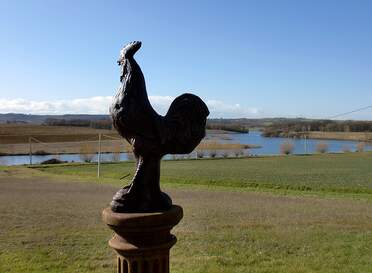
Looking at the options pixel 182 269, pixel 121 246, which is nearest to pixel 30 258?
pixel 182 269

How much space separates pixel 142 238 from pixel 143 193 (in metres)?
0.41

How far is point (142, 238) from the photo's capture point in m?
3.85

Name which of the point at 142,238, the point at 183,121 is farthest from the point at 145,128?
the point at 142,238

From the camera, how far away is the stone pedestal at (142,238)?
3.76 m

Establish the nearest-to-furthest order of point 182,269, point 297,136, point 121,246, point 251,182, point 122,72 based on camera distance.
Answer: point 121,246 < point 122,72 < point 182,269 < point 251,182 < point 297,136

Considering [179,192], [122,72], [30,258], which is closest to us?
[122,72]

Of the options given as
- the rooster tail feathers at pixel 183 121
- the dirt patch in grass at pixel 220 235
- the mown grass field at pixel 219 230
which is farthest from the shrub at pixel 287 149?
the rooster tail feathers at pixel 183 121

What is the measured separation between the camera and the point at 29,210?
13188 millimetres

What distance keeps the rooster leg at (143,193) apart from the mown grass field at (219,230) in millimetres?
3649

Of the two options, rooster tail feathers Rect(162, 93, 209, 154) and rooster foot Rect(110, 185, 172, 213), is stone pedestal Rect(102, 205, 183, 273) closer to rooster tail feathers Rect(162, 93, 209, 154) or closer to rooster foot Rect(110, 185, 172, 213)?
rooster foot Rect(110, 185, 172, 213)

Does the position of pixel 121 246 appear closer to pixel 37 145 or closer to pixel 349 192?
pixel 349 192

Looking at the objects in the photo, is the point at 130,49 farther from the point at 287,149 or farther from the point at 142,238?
the point at 287,149

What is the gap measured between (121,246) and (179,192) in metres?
14.5

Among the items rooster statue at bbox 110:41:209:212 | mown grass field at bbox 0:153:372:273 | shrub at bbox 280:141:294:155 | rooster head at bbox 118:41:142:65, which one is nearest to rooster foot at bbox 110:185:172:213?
rooster statue at bbox 110:41:209:212
